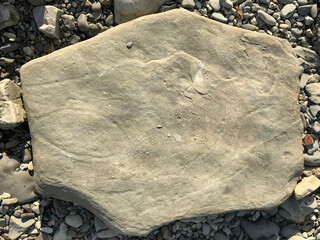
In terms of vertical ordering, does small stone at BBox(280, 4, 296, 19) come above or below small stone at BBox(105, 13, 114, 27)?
above

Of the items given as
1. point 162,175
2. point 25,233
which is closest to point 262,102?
point 162,175

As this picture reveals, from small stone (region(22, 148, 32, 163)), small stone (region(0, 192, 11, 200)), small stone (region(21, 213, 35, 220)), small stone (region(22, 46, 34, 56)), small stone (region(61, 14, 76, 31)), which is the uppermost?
small stone (region(61, 14, 76, 31))

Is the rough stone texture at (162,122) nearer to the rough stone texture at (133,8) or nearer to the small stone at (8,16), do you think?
the rough stone texture at (133,8)

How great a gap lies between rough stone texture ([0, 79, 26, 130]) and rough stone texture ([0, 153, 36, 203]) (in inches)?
8.5

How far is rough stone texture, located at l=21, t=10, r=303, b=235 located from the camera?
172cm

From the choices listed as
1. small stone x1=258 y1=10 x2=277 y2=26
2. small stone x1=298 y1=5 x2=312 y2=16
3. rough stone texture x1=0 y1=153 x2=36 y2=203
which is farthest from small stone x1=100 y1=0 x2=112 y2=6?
small stone x1=298 y1=5 x2=312 y2=16

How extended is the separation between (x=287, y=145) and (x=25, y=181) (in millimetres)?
1506

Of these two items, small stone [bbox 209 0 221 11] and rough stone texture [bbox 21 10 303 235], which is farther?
small stone [bbox 209 0 221 11]

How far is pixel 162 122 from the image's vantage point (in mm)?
1765

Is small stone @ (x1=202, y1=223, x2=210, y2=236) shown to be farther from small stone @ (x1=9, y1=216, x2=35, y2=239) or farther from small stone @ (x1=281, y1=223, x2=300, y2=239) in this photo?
small stone @ (x1=9, y1=216, x2=35, y2=239)

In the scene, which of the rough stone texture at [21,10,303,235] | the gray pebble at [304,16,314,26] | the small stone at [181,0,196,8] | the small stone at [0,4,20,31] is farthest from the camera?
the gray pebble at [304,16,314,26]

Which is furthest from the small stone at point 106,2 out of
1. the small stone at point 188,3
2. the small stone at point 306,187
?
the small stone at point 306,187

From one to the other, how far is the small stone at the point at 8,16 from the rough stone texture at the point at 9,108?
0.33 m

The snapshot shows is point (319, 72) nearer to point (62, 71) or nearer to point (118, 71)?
point (118, 71)
